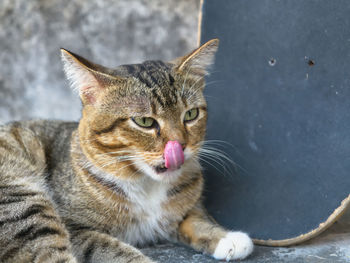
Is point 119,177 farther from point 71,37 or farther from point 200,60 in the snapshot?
point 71,37

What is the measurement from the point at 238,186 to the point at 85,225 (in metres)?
1.02

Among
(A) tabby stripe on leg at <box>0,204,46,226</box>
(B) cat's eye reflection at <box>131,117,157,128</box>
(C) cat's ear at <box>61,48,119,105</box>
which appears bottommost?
(A) tabby stripe on leg at <box>0,204,46,226</box>

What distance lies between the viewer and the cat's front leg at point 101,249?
2293mm

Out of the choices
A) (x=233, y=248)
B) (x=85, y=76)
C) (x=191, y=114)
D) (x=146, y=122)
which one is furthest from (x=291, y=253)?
(x=85, y=76)

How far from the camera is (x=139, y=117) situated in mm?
2371

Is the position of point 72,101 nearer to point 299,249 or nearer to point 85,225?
point 85,225

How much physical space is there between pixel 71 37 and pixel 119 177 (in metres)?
2.08

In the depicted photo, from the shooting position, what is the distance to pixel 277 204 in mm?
2707

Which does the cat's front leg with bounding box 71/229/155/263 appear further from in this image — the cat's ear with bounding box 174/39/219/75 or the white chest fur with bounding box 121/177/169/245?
the cat's ear with bounding box 174/39/219/75

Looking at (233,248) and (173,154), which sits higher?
(173,154)

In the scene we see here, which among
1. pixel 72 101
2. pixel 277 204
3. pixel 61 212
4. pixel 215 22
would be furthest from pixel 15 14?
pixel 277 204

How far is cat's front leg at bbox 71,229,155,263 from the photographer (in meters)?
2.29

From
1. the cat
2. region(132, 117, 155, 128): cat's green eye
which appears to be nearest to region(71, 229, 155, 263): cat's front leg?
the cat

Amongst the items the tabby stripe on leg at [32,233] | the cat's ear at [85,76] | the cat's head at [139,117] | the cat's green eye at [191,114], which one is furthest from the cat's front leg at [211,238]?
the cat's ear at [85,76]
